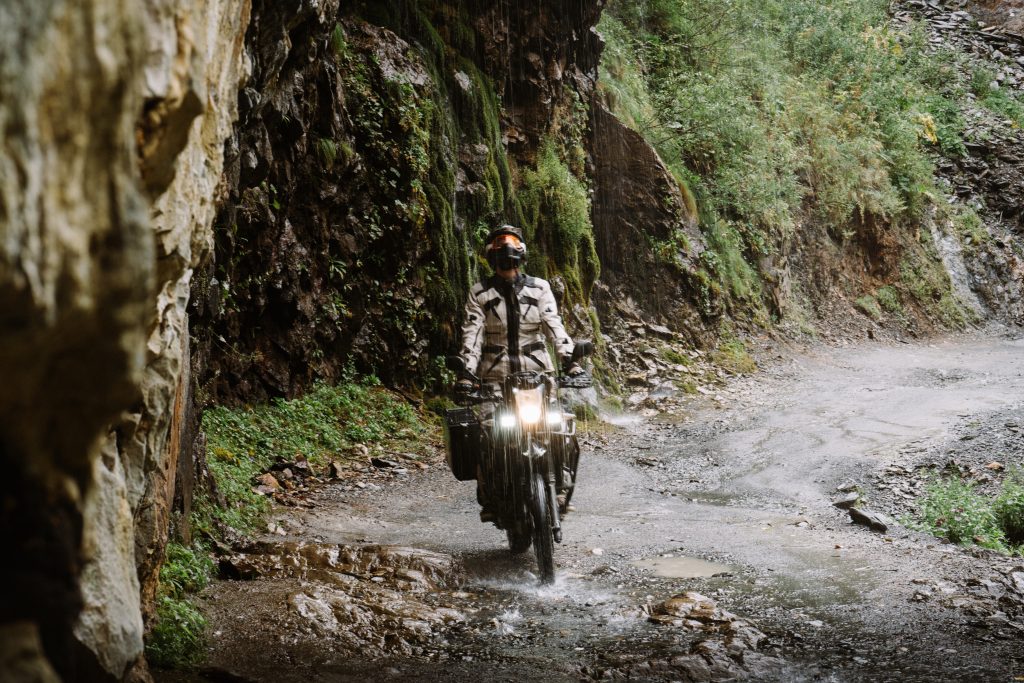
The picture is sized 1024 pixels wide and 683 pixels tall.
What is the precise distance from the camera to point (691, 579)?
5719 mm

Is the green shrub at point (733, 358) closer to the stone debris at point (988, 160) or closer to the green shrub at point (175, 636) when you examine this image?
the stone debris at point (988, 160)

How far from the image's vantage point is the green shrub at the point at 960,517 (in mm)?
6875

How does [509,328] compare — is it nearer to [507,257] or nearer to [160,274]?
[507,257]

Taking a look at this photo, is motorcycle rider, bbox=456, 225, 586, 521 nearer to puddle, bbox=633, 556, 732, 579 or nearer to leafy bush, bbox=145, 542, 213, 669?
puddle, bbox=633, 556, 732, 579

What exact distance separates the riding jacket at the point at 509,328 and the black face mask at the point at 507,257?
92 mm

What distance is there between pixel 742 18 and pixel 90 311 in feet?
79.8

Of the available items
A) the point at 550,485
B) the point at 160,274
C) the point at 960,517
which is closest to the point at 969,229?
the point at 960,517

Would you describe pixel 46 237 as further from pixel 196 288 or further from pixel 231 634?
pixel 196 288

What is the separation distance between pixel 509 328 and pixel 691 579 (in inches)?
85.7

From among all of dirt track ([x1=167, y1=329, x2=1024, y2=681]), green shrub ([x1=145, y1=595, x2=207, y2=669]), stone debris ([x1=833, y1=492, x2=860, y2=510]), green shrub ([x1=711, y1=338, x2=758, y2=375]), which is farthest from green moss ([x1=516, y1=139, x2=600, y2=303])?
green shrub ([x1=145, y1=595, x2=207, y2=669])

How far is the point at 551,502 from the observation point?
5695 mm

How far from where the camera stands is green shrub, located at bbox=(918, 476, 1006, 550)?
6875 millimetres

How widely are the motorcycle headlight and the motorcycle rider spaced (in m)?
0.40

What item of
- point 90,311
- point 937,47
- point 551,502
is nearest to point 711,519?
point 551,502
